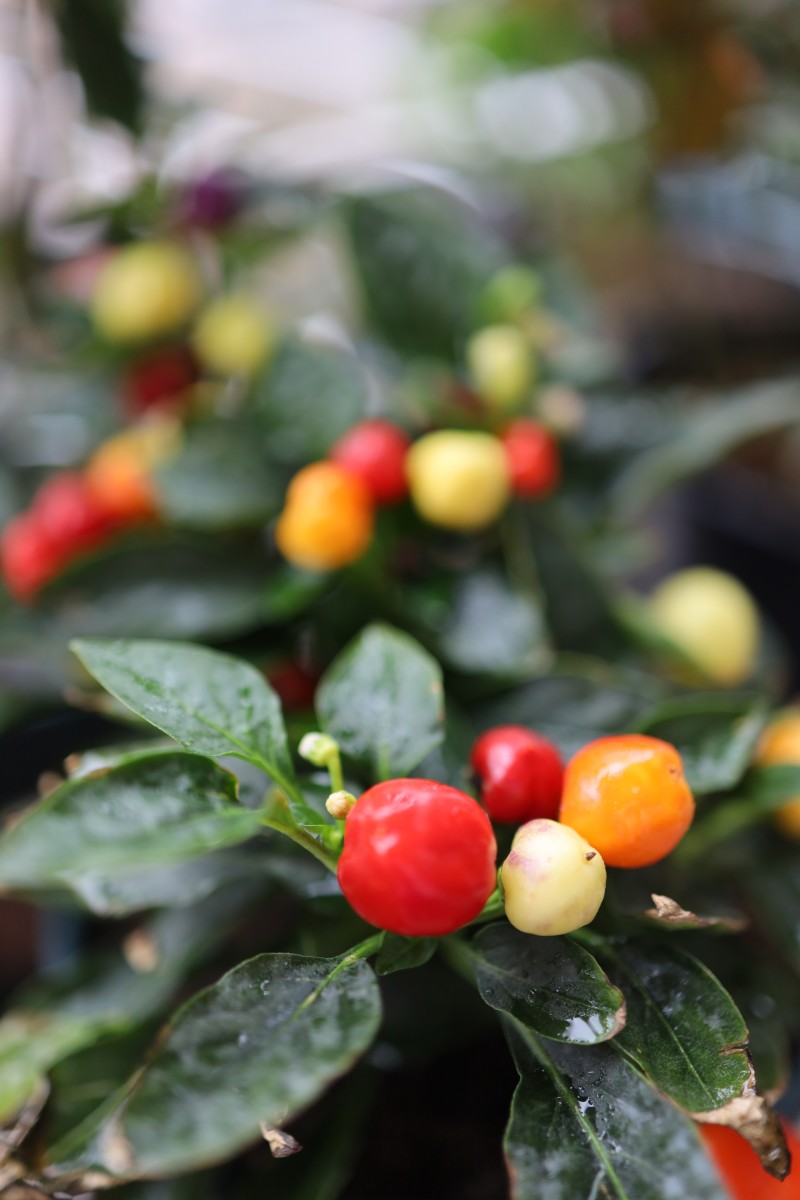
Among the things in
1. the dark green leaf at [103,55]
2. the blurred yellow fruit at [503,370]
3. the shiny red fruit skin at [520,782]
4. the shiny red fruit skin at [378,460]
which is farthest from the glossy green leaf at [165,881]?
the dark green leaf at [103,55]

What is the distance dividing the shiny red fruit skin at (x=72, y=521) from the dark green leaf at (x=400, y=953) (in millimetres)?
332

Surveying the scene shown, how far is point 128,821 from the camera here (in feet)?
0.85

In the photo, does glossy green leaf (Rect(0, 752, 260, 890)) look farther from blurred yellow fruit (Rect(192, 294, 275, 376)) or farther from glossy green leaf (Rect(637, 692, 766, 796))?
blurred yellow fruit (Rect(192, 294, 275, 376))

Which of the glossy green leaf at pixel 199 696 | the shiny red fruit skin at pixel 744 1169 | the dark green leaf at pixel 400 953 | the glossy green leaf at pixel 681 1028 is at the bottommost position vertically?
the shiny red fruit skin at pixel 744 1169

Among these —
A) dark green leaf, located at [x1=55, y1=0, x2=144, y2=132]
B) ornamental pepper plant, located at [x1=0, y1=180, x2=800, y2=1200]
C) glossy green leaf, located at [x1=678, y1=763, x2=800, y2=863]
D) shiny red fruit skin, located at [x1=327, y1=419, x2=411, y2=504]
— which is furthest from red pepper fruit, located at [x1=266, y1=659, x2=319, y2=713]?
dark green leaf, located at [x1=55, y1=0, x2=144, y2=132]

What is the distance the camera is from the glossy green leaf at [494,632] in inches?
18.5

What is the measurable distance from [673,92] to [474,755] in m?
0.87

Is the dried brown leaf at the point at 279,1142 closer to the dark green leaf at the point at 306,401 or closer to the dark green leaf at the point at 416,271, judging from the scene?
the dark green leaf at the point at 306,401

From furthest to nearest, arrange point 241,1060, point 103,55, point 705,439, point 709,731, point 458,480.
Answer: point 103,55
point 705,439
point 458,480
point 709,731
point 241,1060

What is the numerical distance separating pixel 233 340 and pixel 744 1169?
57cm

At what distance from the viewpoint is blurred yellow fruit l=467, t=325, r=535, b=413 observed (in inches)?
22.7

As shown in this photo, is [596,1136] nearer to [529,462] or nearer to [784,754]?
[784,754]

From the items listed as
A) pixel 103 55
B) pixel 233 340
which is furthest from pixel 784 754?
pixel 103 55

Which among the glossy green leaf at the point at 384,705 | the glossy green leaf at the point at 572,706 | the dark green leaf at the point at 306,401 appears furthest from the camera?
the dark green leaf at the point at 306,401
